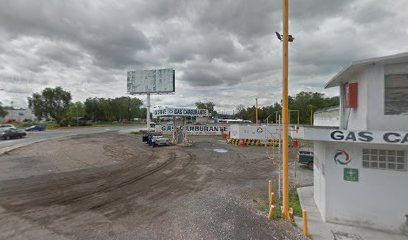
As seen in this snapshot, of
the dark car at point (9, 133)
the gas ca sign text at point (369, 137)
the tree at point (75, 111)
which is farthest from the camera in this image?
the tree at point (75, 111)

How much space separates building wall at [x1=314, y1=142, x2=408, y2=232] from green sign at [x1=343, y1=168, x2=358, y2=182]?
0.34 ft

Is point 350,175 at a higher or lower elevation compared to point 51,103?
lower

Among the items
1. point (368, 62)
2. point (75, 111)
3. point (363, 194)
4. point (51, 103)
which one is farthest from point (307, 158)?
point (75, 111)

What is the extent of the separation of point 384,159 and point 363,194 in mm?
1360

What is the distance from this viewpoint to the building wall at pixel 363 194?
6.77m

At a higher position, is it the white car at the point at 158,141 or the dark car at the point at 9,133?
the dark car at the point at 9,133

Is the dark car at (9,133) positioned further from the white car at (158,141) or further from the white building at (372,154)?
the white building at (372,154)

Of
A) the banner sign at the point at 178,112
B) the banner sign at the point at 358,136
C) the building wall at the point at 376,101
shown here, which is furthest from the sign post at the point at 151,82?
the building wall at the point at 376,101

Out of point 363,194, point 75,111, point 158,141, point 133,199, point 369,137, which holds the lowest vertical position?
point 133,199

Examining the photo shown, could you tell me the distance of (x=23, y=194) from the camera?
393 inches

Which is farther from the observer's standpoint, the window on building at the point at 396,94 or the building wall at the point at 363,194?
the building wall at the point at 363,194

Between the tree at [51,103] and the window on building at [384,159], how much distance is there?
7682cm

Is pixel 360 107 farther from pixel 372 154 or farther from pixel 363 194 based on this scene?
pixel 363 194

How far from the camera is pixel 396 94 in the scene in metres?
6.63
